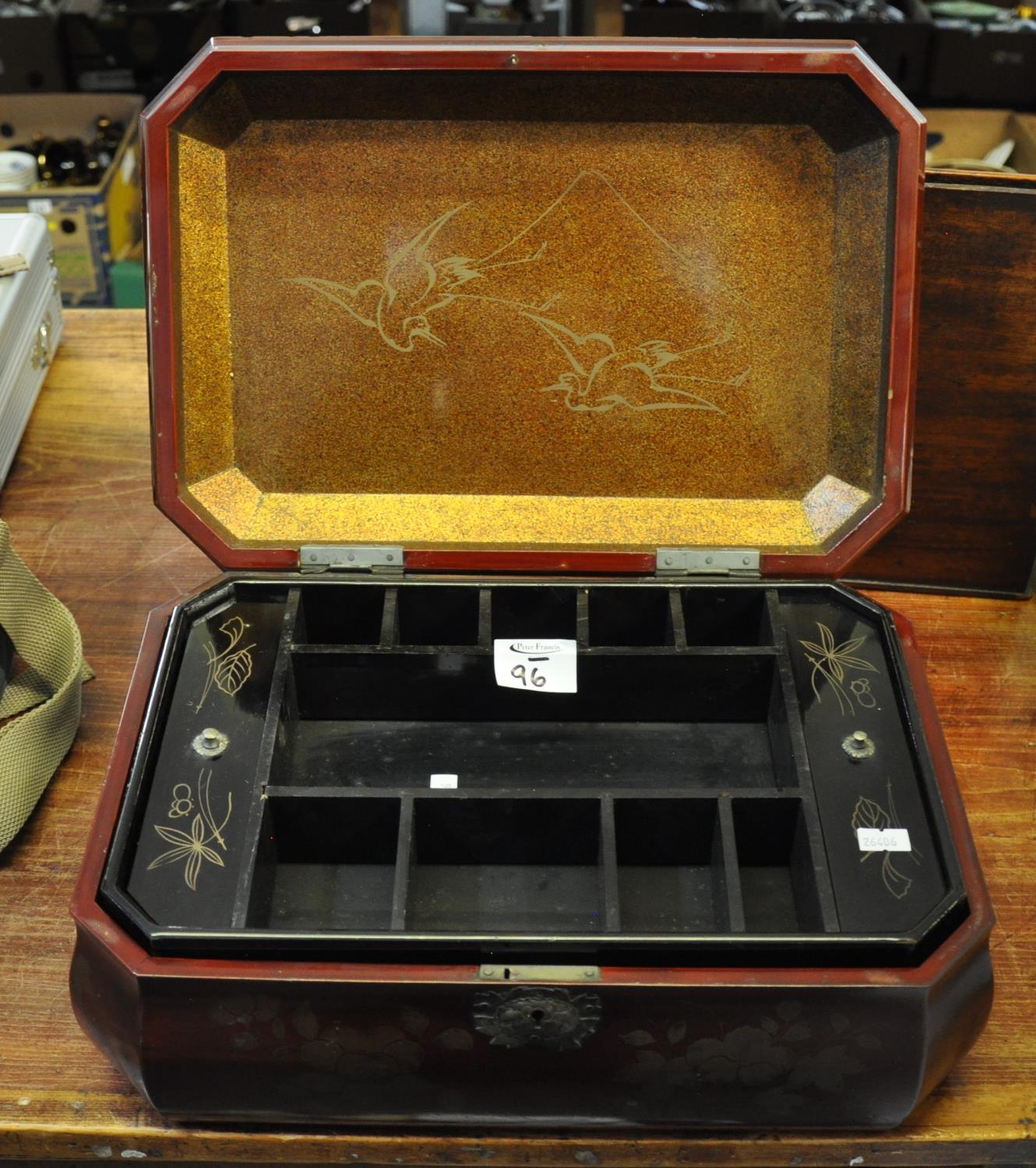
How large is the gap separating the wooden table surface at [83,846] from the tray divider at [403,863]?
204 mm

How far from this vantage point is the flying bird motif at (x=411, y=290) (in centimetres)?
145

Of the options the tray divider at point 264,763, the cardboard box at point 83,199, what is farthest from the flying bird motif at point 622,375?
the cardboard box at point 83,199

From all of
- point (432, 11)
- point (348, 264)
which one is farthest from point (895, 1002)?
point (432, 11)

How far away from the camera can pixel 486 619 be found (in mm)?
1470

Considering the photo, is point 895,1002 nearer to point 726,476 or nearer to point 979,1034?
point 979,1034

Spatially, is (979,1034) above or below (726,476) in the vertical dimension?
below

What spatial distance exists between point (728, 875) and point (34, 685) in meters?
0.85

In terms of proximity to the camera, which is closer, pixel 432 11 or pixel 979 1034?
pixel 979 1034

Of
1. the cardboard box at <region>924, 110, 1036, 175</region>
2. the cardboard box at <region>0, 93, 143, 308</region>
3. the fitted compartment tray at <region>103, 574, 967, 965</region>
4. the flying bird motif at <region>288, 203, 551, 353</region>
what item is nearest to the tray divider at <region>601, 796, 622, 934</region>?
the fitted compartment tray at <region>103, 574, 967, 965</region>

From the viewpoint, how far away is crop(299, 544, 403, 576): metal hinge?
1491mm

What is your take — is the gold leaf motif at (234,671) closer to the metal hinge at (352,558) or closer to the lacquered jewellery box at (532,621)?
the lacquered jewellery box at (532,621)

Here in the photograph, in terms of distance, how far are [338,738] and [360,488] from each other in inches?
11.7

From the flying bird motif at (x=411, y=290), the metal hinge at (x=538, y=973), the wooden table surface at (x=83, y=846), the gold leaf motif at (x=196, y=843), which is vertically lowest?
the wooden table surface at (x=83, y=846)

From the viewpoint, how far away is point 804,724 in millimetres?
1387
